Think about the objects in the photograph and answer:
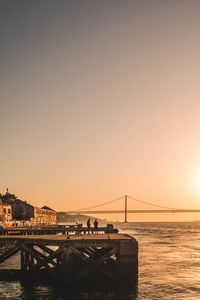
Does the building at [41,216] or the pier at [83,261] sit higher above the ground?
the pier at [83,261]

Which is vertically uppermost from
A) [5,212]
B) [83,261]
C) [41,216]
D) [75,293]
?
[83,261]

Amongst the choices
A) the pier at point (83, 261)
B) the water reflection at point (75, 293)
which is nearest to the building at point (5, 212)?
the pier at point (83, 261)

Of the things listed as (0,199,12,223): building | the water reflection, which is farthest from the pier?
(0,199,12,223): building

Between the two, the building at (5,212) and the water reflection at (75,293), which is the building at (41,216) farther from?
the water reflection at (75,293)

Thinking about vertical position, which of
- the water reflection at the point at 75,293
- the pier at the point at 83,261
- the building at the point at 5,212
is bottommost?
the building at the point at 5,212

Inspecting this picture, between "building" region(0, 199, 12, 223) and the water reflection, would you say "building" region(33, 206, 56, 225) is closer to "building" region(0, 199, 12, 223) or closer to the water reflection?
"building" region(0, 199, 12, 223)

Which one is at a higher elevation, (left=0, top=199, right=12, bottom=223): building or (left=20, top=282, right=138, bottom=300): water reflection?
(left=20, top=282, right=138, bottom=300): water reflection

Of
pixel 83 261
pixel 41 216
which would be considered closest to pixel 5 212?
pixel 41 216

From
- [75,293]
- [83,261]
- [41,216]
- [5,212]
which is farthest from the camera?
[41,216]

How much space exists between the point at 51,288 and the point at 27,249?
11.3 feet

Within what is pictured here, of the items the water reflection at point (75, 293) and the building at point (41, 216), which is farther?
the building at point (41, 216)

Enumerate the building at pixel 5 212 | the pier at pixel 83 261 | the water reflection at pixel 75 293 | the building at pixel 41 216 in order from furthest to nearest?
the building at pixel 41 216 < the building at pixel 5 212 < the pier at pixel 83 261 < the water reflection at pixel 75 293

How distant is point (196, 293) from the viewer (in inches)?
736

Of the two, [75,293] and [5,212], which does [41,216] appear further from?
[75,293]
